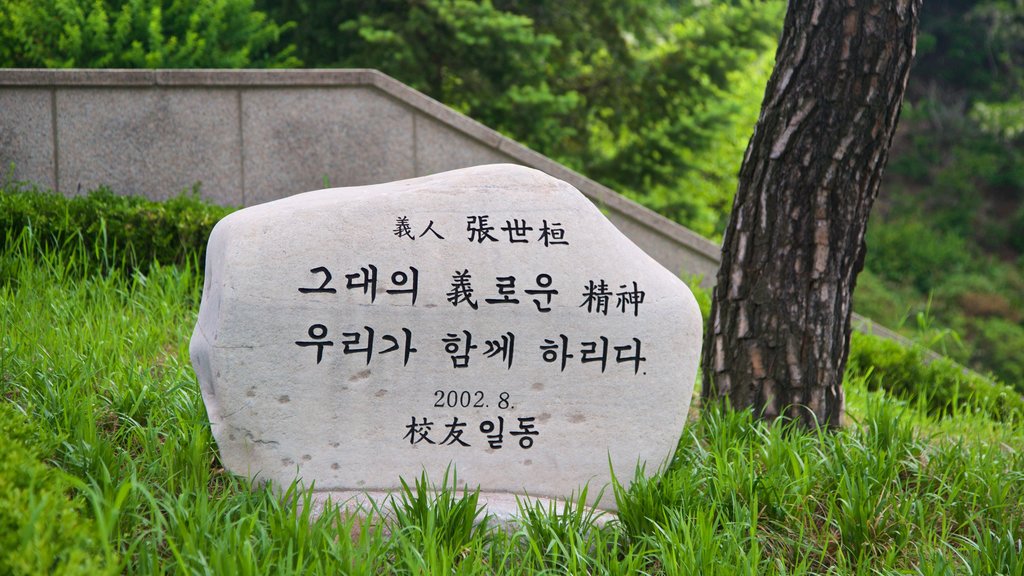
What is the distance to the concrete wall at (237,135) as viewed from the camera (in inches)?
237

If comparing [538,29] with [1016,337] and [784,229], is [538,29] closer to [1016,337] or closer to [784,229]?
[784,229]

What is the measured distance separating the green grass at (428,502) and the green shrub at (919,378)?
142 centimetres

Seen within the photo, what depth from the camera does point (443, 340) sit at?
10.5 feet

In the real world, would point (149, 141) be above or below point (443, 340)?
above

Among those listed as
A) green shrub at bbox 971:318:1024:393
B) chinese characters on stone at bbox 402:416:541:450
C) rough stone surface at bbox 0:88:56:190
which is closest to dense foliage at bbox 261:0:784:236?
rough stone surface at bbox 0:88:56:190

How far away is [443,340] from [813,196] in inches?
68.8

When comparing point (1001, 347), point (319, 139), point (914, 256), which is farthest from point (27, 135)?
point (914, 256)

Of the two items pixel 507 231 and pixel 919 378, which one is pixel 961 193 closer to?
pixel 919 378

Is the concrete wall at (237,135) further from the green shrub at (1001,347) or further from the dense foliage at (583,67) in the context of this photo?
the green shrub at (1001,347)

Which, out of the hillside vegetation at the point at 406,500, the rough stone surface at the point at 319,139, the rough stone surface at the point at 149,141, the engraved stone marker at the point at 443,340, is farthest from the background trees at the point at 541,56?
the engraved stone marker at the point at 443,340

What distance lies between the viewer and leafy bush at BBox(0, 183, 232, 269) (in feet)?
16.0

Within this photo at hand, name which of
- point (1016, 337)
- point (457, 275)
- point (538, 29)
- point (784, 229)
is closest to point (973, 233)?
point (1016, 337)

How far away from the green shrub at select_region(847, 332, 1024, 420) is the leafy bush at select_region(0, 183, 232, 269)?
13.0 feet

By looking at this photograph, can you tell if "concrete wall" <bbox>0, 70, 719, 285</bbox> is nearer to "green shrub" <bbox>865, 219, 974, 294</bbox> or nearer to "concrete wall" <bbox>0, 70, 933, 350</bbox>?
"concrete wall" <bbox>0, 70, 933, 350</bbox>
